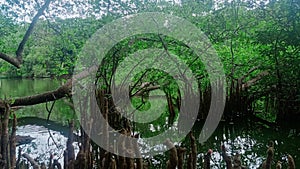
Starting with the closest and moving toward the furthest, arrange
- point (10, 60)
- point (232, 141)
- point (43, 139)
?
point (10, 60)
point (232, 141)
point (43, 139)

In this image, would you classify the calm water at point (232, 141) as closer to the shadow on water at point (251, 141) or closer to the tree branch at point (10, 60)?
the shadow on water at point (251, 141)

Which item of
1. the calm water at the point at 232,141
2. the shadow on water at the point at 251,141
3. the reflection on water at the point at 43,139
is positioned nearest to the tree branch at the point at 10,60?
the calm water at the point at 232,141

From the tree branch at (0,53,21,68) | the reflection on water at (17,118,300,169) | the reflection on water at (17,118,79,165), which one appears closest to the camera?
the tree branch at (0,53,21,68)

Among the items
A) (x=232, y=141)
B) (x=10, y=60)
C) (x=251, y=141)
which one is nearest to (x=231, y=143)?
(x=232, y=141)

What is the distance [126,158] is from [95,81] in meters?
3.46

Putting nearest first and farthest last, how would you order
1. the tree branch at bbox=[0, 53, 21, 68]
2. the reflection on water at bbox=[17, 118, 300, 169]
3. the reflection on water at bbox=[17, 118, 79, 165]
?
the tree branch at bbox=[0, 53, 21, 68] → the reflection on water at bbox=[17, 118, 300, 169] → the reflection on water at bbox=[17, 118, 79, 165]

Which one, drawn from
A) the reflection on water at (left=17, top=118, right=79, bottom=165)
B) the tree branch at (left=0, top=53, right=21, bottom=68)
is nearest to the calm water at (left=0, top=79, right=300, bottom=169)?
the reflection on water at (left=17, top=118, right=79, bottom=165)

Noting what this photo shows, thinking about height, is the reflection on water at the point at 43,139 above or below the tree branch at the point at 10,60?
below

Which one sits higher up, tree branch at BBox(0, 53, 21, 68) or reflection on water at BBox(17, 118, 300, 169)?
tree branch at BBox(0, 53, 21, 68)

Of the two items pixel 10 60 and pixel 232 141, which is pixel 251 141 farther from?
pixel 10 60

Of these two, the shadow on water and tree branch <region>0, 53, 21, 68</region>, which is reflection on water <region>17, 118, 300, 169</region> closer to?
the shadow on water

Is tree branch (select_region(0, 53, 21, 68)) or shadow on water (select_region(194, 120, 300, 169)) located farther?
shadow on water (select_region(194, 120, 300, 169))

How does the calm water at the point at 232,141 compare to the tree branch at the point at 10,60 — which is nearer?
the tree branch at the point at 10,60

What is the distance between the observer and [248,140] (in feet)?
19.9
